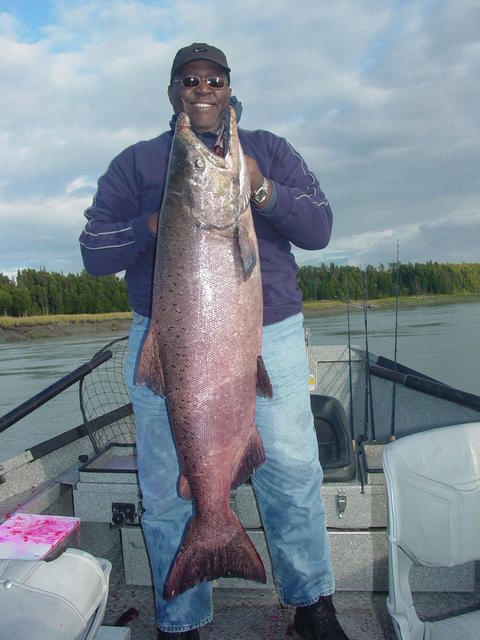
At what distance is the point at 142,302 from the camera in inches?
108

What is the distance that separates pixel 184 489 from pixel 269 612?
1191mm

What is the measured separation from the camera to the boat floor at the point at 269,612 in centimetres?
298

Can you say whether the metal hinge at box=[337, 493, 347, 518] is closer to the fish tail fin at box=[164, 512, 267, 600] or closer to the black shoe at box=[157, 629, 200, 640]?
the fish tail fin at box=[164, 512, 267, 600]

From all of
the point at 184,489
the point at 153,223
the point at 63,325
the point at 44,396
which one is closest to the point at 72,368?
the point at 44,396

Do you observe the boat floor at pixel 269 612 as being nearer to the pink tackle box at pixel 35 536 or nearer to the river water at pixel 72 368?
the pink tackle box at pixel 35 536

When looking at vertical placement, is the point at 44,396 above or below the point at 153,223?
below

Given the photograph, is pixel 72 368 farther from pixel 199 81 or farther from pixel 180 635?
pixel 199 81

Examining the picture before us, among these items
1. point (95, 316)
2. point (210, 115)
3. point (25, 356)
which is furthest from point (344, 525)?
point (95, 316)

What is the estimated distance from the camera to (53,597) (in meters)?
1.80

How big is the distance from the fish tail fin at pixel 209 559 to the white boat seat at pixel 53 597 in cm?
56

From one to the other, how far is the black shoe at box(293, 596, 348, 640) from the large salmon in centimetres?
43

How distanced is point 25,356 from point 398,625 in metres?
27.7

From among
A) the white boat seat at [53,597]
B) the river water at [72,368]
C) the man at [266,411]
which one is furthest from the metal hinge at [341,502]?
the river water at [72,368]

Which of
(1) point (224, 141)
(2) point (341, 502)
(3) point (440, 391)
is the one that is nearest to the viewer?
(1) point (224, 141)
